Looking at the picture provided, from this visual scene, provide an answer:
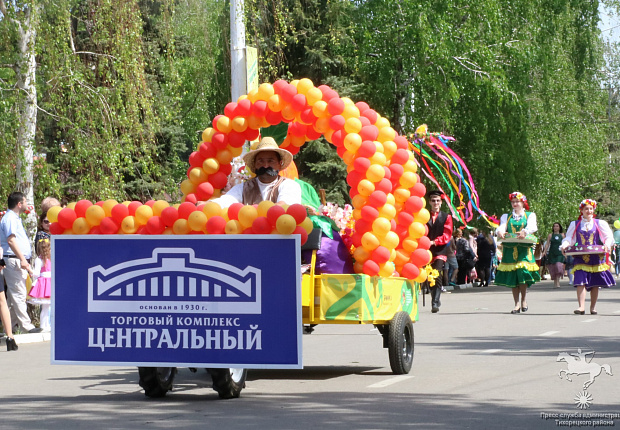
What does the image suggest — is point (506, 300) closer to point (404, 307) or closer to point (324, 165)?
point (324, 165)

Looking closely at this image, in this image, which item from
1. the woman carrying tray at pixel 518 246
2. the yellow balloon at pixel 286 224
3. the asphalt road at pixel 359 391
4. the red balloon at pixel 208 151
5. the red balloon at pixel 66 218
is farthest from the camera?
the woman carrying tray at pixel 518 246

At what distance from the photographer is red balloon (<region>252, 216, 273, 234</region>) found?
7836 mm

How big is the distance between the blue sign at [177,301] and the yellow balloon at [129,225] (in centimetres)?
15

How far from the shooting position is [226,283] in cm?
796

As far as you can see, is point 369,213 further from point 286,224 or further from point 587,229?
point 587,229

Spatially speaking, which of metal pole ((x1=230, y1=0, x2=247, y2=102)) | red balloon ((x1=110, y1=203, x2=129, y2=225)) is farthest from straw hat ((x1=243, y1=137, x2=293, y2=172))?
metal pole ((x1=230, y1=0, x2=247, y2=102))

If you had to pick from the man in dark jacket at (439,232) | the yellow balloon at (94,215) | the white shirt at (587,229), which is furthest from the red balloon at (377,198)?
the white shirt at (587,229)

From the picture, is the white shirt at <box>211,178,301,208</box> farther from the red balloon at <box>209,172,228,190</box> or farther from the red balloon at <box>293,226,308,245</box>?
the red balloon at <box>209,172,228,190</box>

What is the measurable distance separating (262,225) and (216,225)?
36 cm

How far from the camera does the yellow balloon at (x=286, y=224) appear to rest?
25.4 ft

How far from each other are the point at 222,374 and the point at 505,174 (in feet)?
80.9

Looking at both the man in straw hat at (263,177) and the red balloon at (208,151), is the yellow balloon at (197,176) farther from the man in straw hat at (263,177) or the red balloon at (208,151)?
the man in straw hat at (263,177)

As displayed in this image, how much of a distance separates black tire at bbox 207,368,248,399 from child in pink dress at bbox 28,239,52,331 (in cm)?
775

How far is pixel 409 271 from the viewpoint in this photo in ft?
34.3
